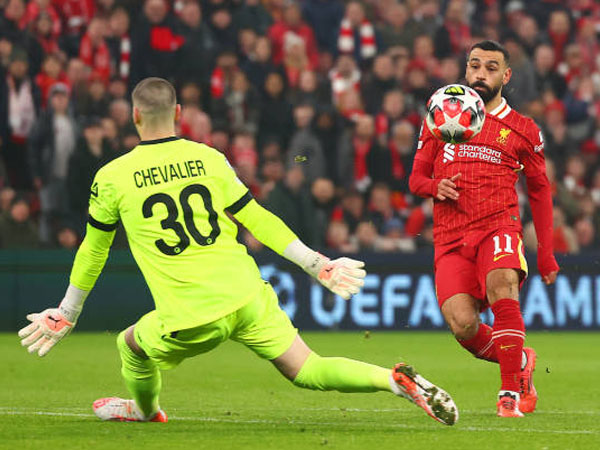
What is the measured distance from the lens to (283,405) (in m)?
8.88

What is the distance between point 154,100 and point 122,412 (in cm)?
191

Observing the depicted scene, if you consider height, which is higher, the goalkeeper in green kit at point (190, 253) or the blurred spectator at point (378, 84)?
the blurred spectator at point (378, 84)

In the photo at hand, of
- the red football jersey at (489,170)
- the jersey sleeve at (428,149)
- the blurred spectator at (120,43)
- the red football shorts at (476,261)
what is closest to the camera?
the red football shorts at (476,261)

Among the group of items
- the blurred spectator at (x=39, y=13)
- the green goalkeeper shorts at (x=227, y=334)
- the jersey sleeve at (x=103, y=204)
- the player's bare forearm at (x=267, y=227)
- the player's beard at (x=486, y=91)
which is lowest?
the green goalkeeper shorts at (x=227, y=334)

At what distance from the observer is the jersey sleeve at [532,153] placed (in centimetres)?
845

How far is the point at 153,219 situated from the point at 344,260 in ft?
3.33

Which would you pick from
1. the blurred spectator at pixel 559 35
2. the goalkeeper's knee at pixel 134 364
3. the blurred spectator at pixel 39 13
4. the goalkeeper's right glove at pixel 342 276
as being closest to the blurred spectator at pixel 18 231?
the blurred spectator at pixel 39 13

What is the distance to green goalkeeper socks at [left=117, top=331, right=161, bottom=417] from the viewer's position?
23.3ft

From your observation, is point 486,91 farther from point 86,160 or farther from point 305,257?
point 86,160

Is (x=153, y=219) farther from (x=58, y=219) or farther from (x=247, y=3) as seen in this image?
(x=247, y=3)

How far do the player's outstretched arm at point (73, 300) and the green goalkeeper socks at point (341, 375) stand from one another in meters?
1.22

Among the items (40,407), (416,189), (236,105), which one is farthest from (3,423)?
(236,105)

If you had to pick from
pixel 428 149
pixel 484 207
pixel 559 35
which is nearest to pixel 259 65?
pixel 559 35

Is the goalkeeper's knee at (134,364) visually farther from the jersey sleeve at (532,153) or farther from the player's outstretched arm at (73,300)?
the jersey sleeve at (532,153)
